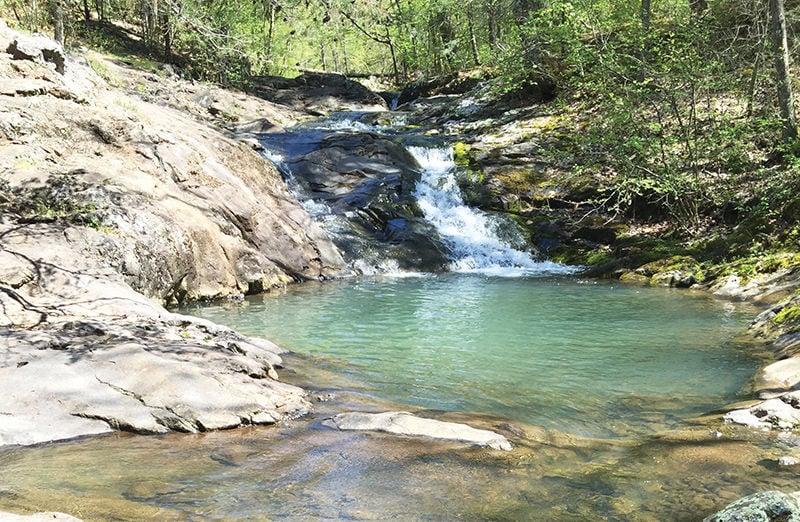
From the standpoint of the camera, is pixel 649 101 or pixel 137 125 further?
pixel 649 101

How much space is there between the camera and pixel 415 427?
185 inches

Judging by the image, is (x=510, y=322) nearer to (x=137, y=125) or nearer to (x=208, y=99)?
(x=137, y=125)

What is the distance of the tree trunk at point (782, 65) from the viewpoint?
14281 millimetres

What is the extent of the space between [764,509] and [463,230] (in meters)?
16.0

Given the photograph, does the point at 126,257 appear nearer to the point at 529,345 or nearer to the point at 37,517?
the point at 529,345

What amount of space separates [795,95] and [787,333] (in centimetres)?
1277

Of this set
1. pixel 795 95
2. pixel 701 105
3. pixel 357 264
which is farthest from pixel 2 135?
pixel 795 95

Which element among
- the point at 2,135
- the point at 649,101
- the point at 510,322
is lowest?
the point at 510,322

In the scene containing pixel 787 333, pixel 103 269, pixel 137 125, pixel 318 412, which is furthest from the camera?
pixel 137 125

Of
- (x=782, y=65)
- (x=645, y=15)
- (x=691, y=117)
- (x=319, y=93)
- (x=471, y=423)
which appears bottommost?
(x=471, y=423)

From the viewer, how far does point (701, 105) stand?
1703 centimetres

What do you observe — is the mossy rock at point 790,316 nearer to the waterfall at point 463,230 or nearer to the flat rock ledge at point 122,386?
the flat rock ledge at point 122,386

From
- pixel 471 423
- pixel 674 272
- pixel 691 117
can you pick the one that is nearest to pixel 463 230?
pixel 674 272

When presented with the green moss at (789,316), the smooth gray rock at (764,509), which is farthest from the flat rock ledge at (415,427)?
the green moss at (789,316)
